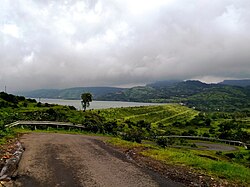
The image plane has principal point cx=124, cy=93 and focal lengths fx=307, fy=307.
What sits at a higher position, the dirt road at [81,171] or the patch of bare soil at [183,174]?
the dirt road at [81,171]

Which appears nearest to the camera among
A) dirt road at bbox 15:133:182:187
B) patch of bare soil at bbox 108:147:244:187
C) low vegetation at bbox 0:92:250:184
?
dirt road at bbox 15:133:182:187

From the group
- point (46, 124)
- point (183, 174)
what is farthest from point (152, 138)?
point (183, 174)

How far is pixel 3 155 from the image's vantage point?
667 inches

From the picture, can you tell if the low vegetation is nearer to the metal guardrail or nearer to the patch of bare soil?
the patch of bare soil

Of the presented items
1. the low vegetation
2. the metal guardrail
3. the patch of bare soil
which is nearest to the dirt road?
the patch of bare soil

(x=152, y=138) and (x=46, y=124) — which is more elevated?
(x=46, y=124)

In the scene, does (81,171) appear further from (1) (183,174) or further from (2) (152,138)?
(2) (152,138)

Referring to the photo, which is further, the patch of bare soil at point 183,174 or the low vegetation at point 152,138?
the low vegetation at point 152,138

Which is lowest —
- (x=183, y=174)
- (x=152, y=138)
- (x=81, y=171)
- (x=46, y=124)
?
(x=152, y=138)

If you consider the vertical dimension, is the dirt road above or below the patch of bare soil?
above

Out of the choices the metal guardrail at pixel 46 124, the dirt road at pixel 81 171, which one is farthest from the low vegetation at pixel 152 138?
the dirt road at pixel 81 171

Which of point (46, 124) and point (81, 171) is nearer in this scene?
point (81, 171)

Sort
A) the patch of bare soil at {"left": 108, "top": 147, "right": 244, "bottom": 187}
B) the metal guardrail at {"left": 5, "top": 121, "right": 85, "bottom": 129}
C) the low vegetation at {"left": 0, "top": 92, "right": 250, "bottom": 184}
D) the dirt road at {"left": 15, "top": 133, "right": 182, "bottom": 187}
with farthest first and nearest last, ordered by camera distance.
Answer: the metal guardrail at {"left": 5, "top": 121, "right": 85, "bottom": 129}, the low vegetation at {"left": 0, "top": 92, "right": 250, "bottom": 184}, the patch of bare soil at {"left": 108, "top": 147, "right": 244, "bottom": 187}, the dirt road at {"left": 15, "top": 133, "right": 182, "bottom": 187}

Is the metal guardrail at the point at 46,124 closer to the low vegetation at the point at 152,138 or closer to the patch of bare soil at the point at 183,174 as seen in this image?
the low vegetation at the point at 152,138
